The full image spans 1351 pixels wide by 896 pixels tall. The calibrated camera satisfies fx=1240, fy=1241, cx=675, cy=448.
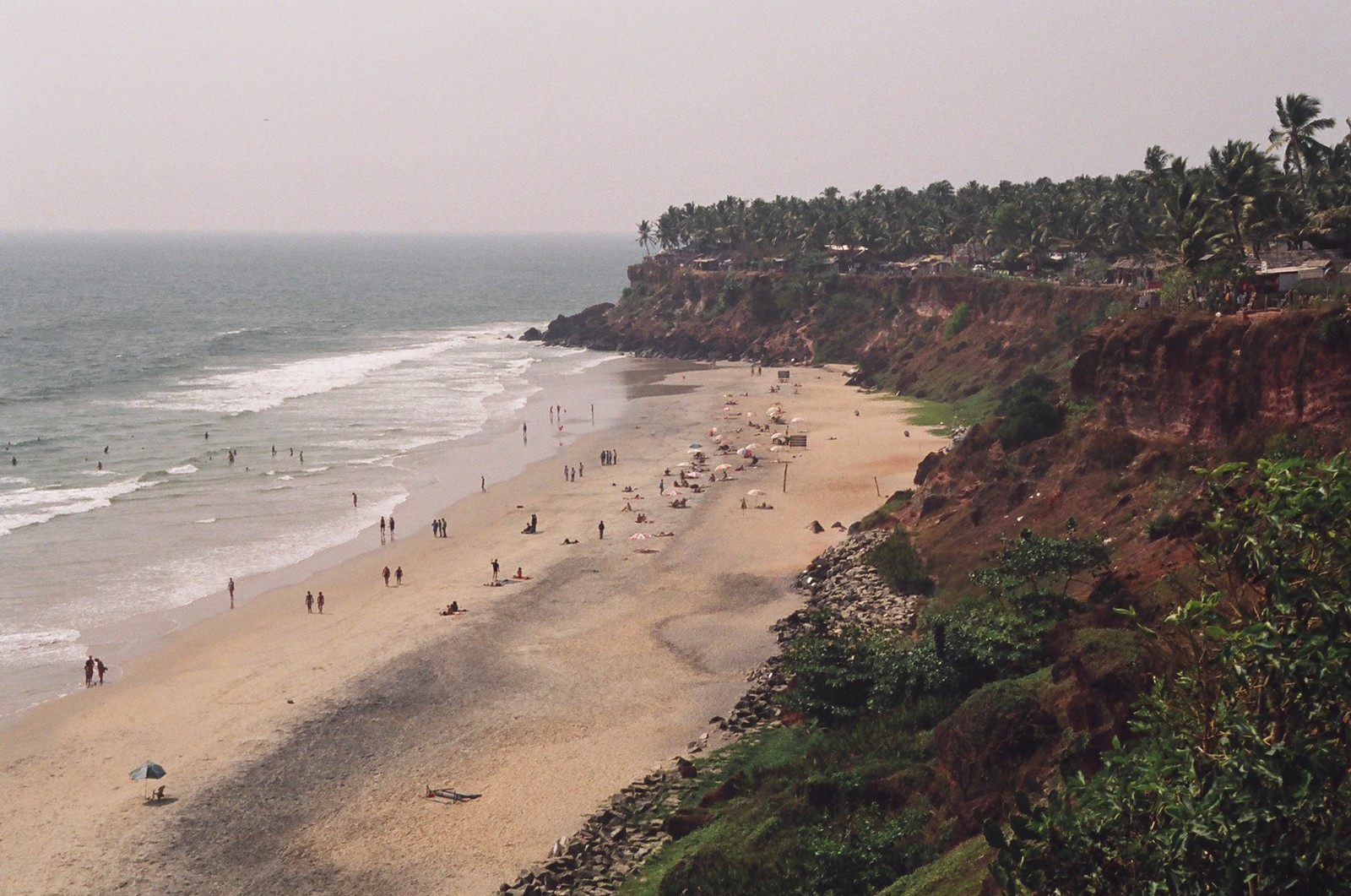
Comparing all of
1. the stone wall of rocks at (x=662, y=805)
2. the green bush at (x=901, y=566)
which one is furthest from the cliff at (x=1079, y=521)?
the stone wall of rocks at (x=662, y=805)

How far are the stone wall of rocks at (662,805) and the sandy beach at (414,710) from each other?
0.79 m

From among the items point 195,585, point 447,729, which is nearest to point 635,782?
point 447,729

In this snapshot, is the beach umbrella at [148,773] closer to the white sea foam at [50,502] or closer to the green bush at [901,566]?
the green bush at [901,566]

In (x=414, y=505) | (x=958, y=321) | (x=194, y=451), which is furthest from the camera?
(x=958, y=321)

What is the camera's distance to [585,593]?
143 feet

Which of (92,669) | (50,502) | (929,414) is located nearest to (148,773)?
(92,669)

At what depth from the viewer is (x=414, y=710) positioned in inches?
1307

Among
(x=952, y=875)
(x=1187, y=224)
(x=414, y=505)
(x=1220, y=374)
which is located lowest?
(x=414, y=505)

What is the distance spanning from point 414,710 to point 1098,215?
2647 inches

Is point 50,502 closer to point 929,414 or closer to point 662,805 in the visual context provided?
point 662,805

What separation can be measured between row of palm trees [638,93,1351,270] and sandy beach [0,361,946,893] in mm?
18029

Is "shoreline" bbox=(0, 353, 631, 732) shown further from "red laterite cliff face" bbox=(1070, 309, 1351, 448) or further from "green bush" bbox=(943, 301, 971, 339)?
"red laterite cliff face" bbox=(1070, 309, 1351, 448)

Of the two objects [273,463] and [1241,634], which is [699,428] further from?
[1241,634]

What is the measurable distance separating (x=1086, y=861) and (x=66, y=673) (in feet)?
107
